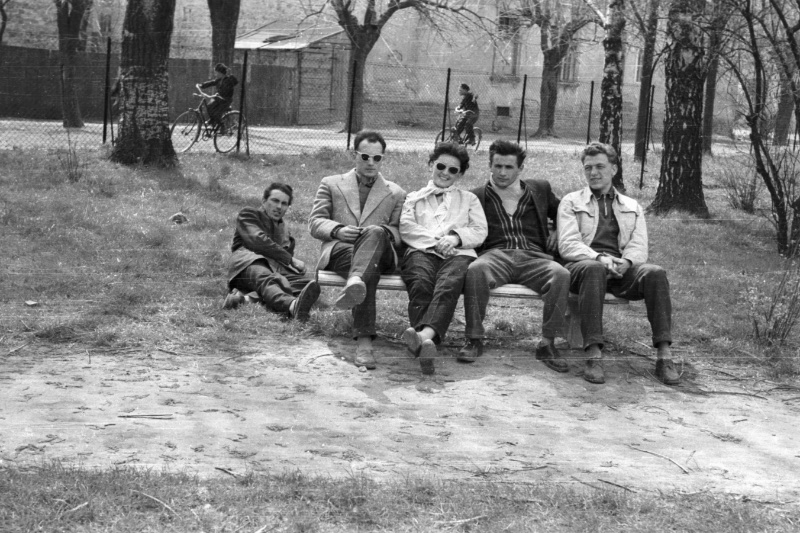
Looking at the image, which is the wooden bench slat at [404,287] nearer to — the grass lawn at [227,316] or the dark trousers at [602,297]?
the dark trousers at [602,297]

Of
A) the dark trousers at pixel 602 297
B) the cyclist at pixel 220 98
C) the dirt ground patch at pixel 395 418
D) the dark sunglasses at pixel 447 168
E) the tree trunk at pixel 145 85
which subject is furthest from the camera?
the cyclist at pixel 220 98

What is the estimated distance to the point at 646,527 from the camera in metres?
3.55

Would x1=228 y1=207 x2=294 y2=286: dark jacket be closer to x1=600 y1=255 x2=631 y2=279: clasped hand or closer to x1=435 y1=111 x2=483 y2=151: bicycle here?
x1=600 y1=255 x2=631 y2=279: clasped hand

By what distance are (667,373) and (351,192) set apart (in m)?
2.29

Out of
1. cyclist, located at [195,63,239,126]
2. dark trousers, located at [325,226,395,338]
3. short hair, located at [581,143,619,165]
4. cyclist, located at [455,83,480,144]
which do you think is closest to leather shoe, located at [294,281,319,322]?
dark trousers, located at [325,226,395,338]

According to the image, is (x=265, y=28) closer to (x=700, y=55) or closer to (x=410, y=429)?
(x=700, y=55)

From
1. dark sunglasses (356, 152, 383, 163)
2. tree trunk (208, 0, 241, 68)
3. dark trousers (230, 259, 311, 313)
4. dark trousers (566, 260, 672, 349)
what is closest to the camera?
dark trousers (566, 260, 672, 349)

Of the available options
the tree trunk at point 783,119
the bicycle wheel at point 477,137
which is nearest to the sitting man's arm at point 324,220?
the tree trunk at point 783,119

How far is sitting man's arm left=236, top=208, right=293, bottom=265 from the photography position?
6.86 meters

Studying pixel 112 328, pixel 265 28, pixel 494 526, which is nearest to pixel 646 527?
pixel 494 526

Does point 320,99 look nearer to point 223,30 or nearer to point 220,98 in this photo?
point 223,30

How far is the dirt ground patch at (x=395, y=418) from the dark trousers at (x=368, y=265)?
223 millimetres

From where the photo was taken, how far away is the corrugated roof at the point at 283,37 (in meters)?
31.6

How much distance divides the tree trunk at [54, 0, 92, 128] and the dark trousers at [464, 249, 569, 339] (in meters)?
15.7
